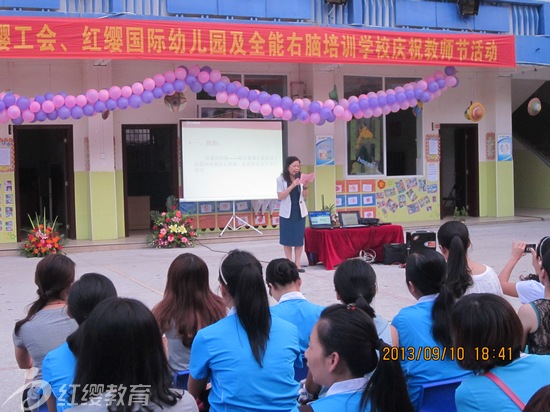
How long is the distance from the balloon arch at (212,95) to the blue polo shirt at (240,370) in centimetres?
972

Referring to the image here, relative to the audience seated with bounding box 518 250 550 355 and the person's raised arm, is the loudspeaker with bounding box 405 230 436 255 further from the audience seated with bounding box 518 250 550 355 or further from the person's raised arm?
the audience seated with bounding box 518 250 550 355

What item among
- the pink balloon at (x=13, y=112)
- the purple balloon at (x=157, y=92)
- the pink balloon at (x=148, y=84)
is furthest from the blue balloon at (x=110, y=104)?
the pink balloon at (x=13, y=112)

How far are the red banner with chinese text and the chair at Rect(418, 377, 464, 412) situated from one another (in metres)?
10.0

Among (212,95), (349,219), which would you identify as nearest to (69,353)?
(349,219)

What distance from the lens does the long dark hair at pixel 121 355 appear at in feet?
7.50

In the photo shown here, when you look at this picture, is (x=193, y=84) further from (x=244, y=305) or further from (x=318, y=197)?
(x=244, y=305)

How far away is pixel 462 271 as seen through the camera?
13.9 ft

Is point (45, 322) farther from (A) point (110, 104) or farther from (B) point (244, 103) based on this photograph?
(B) point (244, 103)

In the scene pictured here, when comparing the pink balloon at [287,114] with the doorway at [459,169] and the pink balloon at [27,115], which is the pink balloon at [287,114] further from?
the doorway at [459,169]

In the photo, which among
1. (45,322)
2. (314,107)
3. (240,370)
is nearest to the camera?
(240,370)

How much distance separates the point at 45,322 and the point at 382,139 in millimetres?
13275

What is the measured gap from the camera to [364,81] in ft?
53.0

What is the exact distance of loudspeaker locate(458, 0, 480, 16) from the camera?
52.4 feet

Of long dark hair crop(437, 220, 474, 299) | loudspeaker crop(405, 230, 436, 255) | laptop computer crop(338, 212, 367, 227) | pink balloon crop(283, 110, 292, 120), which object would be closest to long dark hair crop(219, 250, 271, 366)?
long dark hair crop(437, 220, 474, 299)
